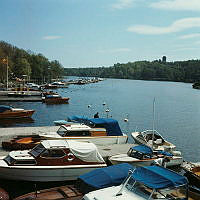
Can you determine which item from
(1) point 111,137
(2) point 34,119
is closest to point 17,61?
(2) point 34,119

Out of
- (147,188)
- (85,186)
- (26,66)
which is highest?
(26,66)

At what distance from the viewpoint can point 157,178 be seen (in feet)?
42.6

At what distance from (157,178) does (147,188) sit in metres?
0.66

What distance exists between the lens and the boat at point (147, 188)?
12367 mm

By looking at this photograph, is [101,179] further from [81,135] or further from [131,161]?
[81,135]

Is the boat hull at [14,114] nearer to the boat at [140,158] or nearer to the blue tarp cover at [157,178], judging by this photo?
the boat at [140,158]

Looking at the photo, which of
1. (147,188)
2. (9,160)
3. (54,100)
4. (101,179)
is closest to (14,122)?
(54,100)

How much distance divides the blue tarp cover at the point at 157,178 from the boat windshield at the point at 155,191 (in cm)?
20

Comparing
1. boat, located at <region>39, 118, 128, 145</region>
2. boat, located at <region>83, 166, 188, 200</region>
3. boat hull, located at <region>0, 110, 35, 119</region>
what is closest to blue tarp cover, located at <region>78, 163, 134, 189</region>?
boat, located at <region>83, 166, 188, 200</region>

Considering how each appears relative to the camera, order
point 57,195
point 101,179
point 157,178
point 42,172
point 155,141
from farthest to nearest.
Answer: point 155,141 → point 42,172 → point 57,195 → point 101,179 → point 157,178

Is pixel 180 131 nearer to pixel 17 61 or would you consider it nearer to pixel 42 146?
pixel 42 146

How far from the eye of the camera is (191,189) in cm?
1564

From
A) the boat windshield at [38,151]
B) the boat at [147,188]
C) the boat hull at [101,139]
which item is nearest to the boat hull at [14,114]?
the boat hull at [101,139]

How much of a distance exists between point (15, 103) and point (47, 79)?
8440cm
